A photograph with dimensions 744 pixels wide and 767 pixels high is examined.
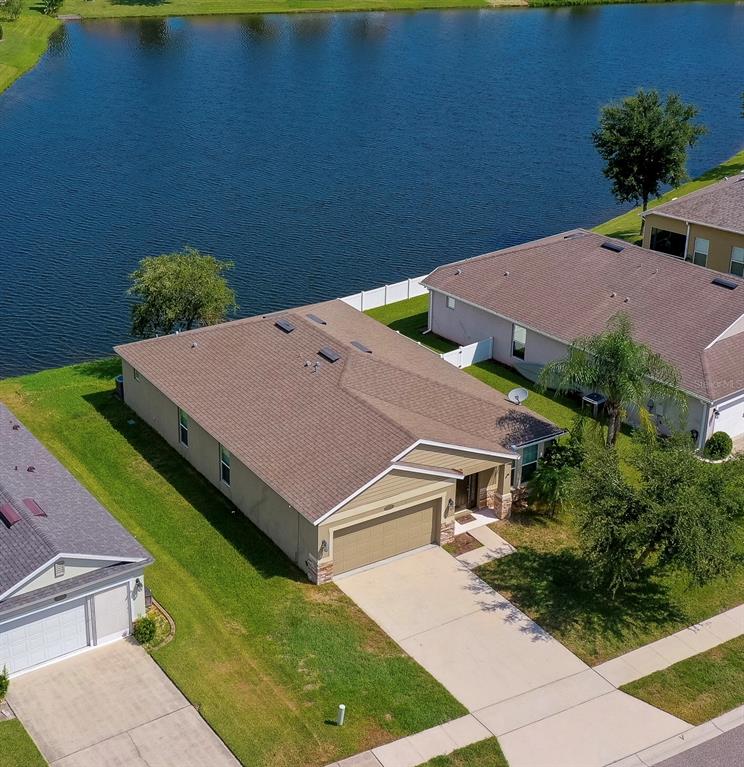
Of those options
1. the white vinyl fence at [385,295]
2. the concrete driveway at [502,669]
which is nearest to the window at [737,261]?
the white vinyl fence at [385,295]

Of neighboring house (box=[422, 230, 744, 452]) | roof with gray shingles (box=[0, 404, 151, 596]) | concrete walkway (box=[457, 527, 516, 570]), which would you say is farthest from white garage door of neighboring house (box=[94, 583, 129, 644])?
neighboring house (box=[422, 230, 744, 452])

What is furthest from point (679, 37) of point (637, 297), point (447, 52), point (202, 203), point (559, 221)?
point (637, 297)

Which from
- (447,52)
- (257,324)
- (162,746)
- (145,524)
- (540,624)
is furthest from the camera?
(447,52)

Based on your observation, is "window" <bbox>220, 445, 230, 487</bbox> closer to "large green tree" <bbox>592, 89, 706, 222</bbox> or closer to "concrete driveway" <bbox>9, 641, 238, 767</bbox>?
"concrete driveway" <bbox>9, 641, 238, 767</bbox>

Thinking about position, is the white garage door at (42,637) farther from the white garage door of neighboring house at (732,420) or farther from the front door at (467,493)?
the white garage door of neighboring house at (732,420)

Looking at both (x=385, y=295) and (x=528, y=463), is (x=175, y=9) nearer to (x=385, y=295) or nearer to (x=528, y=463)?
(x=385, y=295)

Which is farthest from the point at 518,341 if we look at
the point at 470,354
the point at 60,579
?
the point at 60,579

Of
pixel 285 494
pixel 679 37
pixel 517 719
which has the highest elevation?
pixel 679 37

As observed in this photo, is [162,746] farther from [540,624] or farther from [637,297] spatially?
[637,297]
